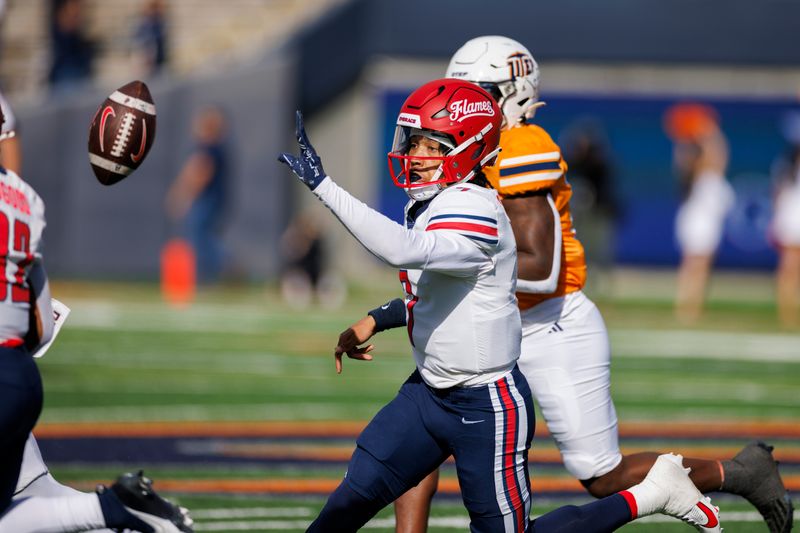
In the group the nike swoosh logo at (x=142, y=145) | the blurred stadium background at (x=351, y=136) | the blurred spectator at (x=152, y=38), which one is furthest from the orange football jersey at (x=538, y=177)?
the blurred spectator at (x=152, y=38)

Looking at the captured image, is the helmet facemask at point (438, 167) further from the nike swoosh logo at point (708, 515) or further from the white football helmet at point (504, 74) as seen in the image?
the nike swoosh logo at point (708, 515)

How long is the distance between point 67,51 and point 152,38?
1.13 metres

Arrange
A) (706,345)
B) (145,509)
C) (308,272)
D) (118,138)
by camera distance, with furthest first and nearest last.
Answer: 1. (308,272)
2. (706,345)
3. (118,138)
4. (145,509)

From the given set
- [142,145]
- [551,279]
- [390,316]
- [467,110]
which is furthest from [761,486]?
[142,145]

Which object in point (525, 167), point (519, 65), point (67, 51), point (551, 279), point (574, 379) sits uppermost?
point (519, 65)

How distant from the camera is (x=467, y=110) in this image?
4516 millimetres

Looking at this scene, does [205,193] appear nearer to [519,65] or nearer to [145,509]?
[519,65]

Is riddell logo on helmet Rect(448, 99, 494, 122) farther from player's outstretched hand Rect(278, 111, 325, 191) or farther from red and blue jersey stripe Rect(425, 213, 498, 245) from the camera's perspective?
player's outstretched hand Rect(278, 111, 325, 191)

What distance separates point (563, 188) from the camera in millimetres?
5301

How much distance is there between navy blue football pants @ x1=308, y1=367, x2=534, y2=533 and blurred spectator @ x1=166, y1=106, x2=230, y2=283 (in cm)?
1317

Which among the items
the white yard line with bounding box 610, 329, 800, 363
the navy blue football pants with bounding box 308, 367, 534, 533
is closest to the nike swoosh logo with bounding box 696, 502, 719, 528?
the navy blue football pants with bounding box 308, 367, 534, 533

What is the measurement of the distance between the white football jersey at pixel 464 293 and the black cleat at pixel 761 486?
4.19ft

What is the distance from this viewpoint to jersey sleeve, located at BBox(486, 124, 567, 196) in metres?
5.07

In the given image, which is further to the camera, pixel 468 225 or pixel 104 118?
pixel 104 118
